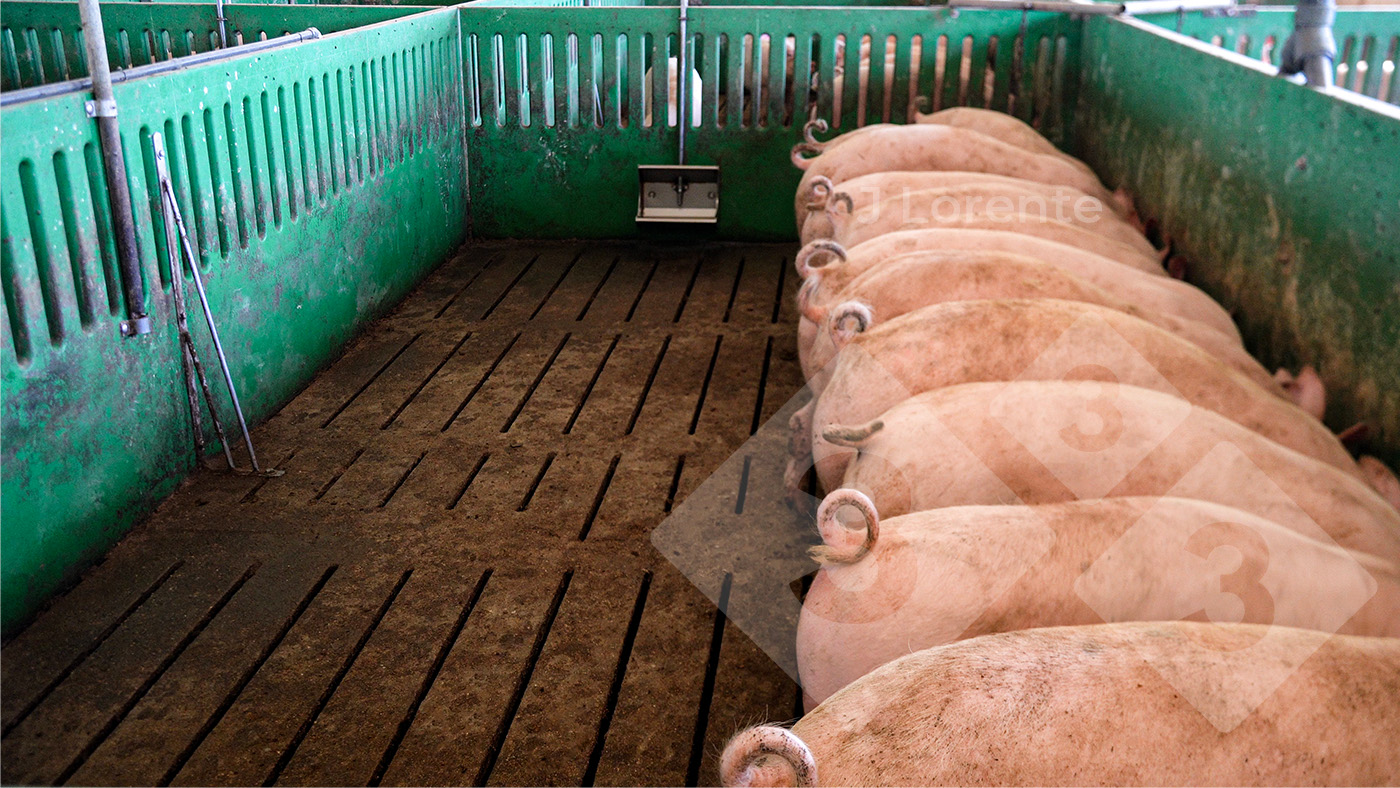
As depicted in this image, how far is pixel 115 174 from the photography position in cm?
267

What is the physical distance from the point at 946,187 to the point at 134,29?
3474 mm

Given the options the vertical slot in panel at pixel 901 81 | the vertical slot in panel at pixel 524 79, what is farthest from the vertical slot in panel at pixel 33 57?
the vertical slot in panel at pixel 901 81

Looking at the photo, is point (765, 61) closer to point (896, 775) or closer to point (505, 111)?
point (505, 111)

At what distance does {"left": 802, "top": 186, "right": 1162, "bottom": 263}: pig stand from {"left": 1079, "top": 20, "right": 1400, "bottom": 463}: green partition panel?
10.6 inches

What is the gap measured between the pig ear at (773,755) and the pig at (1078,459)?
1017mm

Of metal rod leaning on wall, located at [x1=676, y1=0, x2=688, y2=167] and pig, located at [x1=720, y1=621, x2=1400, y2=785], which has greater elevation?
metal rod leaning on wall, located at [x1=676, y1=0, x2=688, y2=167]

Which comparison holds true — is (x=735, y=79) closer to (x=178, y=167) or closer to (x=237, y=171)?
(x=237, y=171)

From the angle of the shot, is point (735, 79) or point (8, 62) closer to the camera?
point (8, 62)

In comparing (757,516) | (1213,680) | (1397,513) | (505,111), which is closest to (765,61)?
(505,111)

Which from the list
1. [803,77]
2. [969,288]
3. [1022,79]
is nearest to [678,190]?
[803,77]

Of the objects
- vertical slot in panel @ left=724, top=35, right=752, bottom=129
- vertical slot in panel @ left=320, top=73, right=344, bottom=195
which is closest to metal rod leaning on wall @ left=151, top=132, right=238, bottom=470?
vertical slot in panel @ left=320, top=73, right=344, bottom=195

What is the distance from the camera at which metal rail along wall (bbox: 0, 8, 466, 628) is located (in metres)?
2.45

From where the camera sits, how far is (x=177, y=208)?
2900 millimetres

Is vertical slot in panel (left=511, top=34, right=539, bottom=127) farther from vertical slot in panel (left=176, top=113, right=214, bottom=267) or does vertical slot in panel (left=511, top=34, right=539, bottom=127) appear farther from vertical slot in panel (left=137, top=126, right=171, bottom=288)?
vertical slot in panel (left=137, top=126, right=171, bottom=288)
